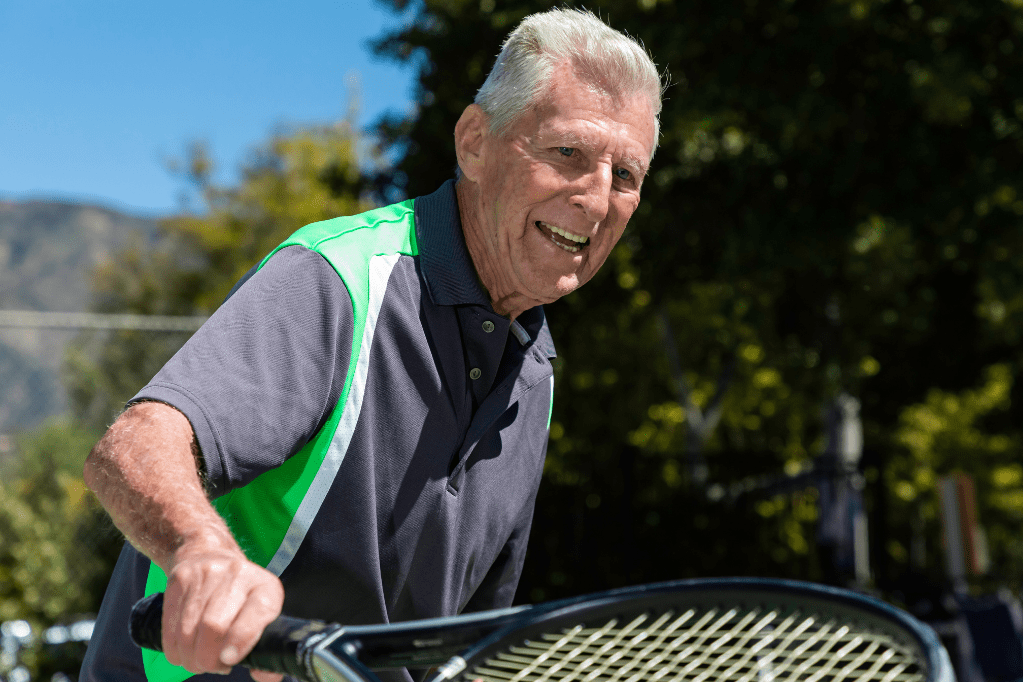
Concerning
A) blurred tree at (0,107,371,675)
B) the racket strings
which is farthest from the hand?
blurred tree at (0,107,371,675)

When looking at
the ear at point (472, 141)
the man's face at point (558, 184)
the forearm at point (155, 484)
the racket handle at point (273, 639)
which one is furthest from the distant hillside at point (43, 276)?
the racket handle at point (273, 639)

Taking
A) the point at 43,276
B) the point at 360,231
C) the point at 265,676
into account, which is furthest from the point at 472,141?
the point at 43,276

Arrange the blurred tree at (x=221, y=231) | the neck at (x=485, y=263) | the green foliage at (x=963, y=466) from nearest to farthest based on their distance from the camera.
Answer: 1. the neck at (x=485, y=263)
2. the green foliage at (x=963, y=466)
3. the blurred tree at (x=221, y=231)

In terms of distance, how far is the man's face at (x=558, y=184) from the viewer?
175 centimetres

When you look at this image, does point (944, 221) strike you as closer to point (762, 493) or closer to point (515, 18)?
point (515, 18)

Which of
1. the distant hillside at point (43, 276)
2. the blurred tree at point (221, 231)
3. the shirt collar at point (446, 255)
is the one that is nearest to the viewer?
the shirt collar at point (446, 255)

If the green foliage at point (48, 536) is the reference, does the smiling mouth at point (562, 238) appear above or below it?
above

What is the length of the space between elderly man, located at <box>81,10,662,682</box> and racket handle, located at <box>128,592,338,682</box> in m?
0.06

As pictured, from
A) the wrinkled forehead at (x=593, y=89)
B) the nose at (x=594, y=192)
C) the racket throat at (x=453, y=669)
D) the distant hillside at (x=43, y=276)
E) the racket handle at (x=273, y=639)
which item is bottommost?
the distant hillside at (x=43, y=276)

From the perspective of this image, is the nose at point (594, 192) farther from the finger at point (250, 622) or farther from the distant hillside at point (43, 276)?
the distant hillside at point (43, 276)

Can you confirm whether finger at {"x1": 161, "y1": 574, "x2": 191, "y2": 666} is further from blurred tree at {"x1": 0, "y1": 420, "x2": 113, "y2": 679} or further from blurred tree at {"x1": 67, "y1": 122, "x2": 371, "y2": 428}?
blurred tree at {"x1": 67, "y1": 122, "x2": 371, "y2": 428}

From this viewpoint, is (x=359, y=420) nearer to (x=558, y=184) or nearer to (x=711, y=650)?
(x=558, y=184)

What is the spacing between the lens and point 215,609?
1014mm

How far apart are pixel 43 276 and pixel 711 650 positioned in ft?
409
